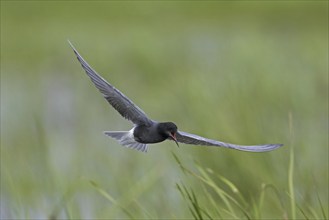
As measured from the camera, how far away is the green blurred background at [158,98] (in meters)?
3.62

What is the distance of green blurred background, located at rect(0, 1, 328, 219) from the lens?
3.62m

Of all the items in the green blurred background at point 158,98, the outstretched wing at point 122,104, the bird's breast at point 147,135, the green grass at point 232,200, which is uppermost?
the outstretched wing at point 122,104

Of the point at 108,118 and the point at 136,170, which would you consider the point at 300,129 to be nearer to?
the point at 136,170

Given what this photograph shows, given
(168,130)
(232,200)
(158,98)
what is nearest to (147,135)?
(168,130)

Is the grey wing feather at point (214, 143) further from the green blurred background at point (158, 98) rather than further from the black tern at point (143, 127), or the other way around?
the green blurred background at point (158, 98)

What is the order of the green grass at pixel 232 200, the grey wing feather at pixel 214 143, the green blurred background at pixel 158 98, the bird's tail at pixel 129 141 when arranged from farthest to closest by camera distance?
the green blurred background at pixel 158 98
the green grass at pixel 232 200
the bird's tail at pixel 129 141
the grey wing feather at pixel 214 143

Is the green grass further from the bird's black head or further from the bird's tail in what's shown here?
the bird's black head

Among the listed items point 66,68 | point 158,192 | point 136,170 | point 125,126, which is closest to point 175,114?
point 125,126

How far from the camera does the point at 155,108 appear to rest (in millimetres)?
5367

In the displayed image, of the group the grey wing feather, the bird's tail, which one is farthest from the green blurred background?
the grey wing feather

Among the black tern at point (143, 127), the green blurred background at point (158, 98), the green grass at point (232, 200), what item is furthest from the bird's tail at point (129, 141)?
the green blurred background at point (158, 98)

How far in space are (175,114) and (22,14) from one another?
395cm

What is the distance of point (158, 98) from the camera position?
566 cm

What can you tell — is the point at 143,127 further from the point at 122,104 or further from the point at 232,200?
the point at 232,200
